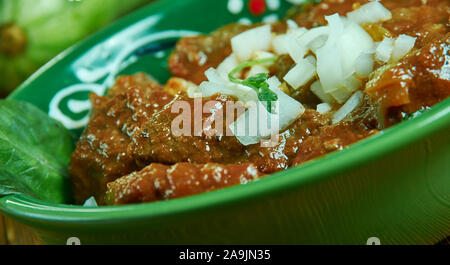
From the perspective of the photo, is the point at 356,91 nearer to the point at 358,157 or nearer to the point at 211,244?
the point at 358,157

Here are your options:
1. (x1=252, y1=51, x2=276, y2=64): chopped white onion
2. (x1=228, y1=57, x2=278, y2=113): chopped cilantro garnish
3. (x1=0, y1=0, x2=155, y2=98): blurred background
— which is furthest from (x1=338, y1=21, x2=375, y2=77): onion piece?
(x1=0, y1=0, x2=155, y2=98): blurred background

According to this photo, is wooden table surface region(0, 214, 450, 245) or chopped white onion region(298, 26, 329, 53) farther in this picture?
wooden table surface region(0, 214, 450, 245)

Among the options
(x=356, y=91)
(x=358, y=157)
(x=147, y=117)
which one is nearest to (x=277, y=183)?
(x=358, y=157)

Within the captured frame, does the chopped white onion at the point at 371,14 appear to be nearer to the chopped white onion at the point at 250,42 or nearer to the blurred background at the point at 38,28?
the chopped white onion at the point at 250,42

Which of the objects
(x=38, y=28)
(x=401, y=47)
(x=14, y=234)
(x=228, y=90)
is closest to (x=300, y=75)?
(x=228, y=90)

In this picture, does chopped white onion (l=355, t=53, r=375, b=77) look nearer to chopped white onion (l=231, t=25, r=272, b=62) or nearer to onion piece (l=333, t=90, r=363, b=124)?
onion piece (l=333, t=90, r=363, b=124)

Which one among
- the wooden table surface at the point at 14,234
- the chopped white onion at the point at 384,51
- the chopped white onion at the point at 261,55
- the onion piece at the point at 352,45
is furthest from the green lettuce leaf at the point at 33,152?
the chopped white onion at the point at 384,51
